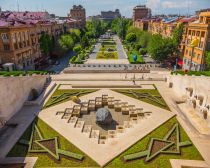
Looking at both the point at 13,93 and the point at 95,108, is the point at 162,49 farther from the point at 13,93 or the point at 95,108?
the point at 13,93

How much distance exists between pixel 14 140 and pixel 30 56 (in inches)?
1577

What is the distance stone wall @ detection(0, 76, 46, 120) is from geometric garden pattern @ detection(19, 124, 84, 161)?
6088mm

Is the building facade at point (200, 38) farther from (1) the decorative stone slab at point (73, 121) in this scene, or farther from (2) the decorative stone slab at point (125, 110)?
(1) the decorative stone slab at point (73, 121)

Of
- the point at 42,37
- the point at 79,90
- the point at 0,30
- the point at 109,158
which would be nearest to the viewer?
the point at 109,158

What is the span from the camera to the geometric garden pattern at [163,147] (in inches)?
735

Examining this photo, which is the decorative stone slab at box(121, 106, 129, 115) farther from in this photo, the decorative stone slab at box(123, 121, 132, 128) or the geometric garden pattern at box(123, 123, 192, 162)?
the geometric garden pattern at box(123, 123, 192, 162)

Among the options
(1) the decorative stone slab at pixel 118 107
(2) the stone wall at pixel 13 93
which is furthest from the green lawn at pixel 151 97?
(2) the stone wall at pixel 13 93

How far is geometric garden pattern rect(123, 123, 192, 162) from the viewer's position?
1867 cm

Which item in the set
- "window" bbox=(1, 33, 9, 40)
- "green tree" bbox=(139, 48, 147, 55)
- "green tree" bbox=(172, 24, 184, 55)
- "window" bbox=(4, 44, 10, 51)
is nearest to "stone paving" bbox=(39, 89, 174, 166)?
"window" bbox=(4, 44, 10, 51)

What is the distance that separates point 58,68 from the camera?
58.3 metres

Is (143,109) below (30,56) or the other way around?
below

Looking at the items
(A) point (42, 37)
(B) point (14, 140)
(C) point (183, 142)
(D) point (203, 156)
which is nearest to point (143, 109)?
(C) point (183, 142)

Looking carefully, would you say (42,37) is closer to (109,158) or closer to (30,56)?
(30,56)

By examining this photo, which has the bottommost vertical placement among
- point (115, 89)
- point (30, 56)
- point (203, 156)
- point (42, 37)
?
point (203, 156)
